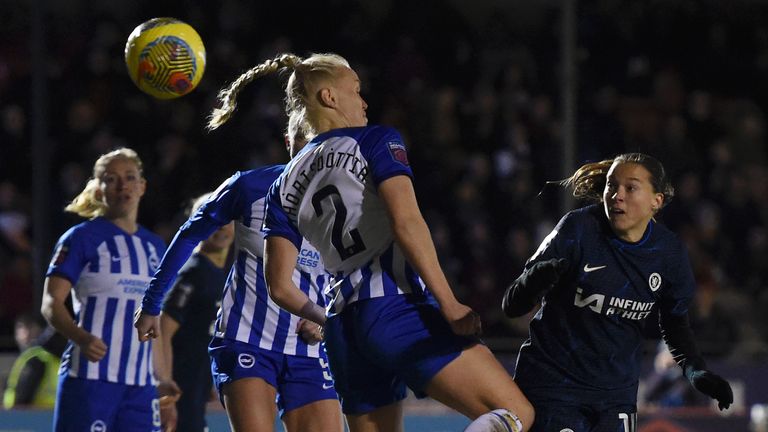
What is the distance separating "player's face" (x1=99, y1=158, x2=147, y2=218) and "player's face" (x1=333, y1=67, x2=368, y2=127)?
2280mm

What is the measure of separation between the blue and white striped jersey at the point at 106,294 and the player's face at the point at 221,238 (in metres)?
0.41

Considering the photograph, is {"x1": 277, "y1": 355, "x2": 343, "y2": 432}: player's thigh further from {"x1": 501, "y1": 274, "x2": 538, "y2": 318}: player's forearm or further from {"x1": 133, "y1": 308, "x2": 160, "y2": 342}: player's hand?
{"x1": 501, "y1": 274, "x2": 538, "y2": 318}: player's forearm

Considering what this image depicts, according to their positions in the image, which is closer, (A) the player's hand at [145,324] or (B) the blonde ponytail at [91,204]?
(A) the player's hand at [145,324]

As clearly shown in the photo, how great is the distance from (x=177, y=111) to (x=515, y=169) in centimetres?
337

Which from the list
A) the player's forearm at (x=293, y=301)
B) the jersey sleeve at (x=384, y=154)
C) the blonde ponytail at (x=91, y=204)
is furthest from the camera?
the blonde ponytail at (x=91, y=204)

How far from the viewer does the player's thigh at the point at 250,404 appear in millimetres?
4535

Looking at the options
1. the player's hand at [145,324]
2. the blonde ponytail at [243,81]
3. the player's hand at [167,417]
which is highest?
the blonde ponytail at [243,81]

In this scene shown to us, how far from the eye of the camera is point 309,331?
15.7ft

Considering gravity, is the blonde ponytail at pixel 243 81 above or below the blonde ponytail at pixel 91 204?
above

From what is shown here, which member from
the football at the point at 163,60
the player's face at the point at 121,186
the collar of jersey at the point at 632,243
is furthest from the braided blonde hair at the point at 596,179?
the player's face at the point at 121,186

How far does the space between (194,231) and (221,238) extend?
1292mm

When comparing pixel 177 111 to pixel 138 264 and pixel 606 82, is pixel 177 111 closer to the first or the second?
pixel 606 82

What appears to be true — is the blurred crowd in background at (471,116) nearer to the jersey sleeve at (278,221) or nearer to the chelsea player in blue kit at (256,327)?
the chelsea player in blue kit at (256,327)

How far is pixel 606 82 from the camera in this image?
13.3 meters
